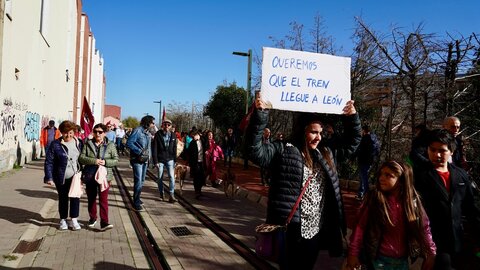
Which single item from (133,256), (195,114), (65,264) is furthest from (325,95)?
(195,114)

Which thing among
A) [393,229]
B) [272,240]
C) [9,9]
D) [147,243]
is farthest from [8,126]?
[393,229]

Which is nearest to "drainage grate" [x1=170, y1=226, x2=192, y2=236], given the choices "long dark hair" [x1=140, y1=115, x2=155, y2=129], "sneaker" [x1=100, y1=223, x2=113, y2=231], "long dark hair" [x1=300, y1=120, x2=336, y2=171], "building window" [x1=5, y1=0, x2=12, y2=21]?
"sneaker" [x1=100, y1=223, x2=113, y2=231]

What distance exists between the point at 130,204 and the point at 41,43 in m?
12.9

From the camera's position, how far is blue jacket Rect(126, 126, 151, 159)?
7.93 metres

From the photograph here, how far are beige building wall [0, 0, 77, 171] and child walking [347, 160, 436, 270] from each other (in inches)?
305

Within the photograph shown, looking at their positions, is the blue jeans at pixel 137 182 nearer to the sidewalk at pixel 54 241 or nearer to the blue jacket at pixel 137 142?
the blue jacket at pixel 137 142

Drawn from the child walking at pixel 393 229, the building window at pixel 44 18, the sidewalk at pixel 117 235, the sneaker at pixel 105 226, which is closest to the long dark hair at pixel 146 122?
the sidewalk at pixel 117 235

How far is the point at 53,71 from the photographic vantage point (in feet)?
72.9

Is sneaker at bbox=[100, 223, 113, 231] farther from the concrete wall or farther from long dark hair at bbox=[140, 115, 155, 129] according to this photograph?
the concrete wall

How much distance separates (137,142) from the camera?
315 inches

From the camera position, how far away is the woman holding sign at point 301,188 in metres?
2.99

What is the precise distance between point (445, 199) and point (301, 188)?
3.81 ft

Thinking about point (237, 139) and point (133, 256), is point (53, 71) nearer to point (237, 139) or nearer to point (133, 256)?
point (237, 139)

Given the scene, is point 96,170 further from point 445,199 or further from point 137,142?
point 445,199
